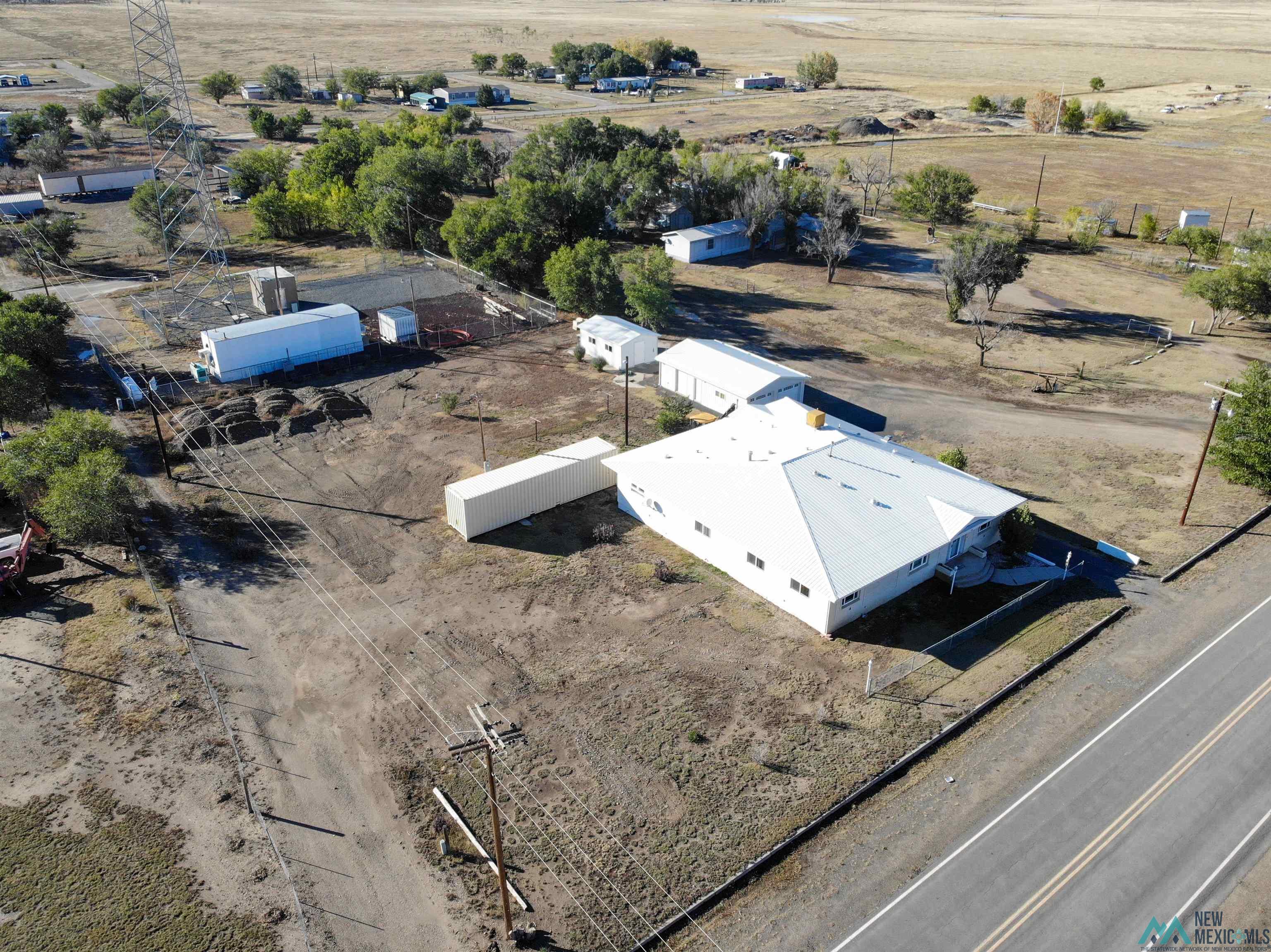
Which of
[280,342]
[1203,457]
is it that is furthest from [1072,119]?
[280,342]

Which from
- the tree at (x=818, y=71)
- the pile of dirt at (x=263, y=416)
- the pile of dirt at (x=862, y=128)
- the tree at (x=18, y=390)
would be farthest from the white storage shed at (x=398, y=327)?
the tree at (x=818, y=71)

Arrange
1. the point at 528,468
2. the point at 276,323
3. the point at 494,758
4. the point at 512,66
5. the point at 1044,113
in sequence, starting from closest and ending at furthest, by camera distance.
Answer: the point at 494,758 → the point at 528,468 → the point at 276,323 → the point at 1044,113 → the point at 512,66

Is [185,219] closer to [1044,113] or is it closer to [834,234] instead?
[834,234]

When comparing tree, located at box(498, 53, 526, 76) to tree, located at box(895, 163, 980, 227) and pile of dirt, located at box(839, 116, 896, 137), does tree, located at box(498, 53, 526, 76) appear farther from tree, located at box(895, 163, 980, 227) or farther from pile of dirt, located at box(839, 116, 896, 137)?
tree, located at box(895, 163, 980, 227)

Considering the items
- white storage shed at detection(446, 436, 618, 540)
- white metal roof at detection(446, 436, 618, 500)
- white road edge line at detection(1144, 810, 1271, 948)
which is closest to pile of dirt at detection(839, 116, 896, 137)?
white metal roof at detection(446, 436, 618, 500)

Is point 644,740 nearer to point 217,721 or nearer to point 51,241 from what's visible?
point 217,721

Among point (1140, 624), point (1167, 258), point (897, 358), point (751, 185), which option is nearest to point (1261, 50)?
point (1167, 258)

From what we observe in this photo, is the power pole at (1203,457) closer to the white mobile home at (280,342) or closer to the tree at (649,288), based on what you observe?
the tree at (649,288)
